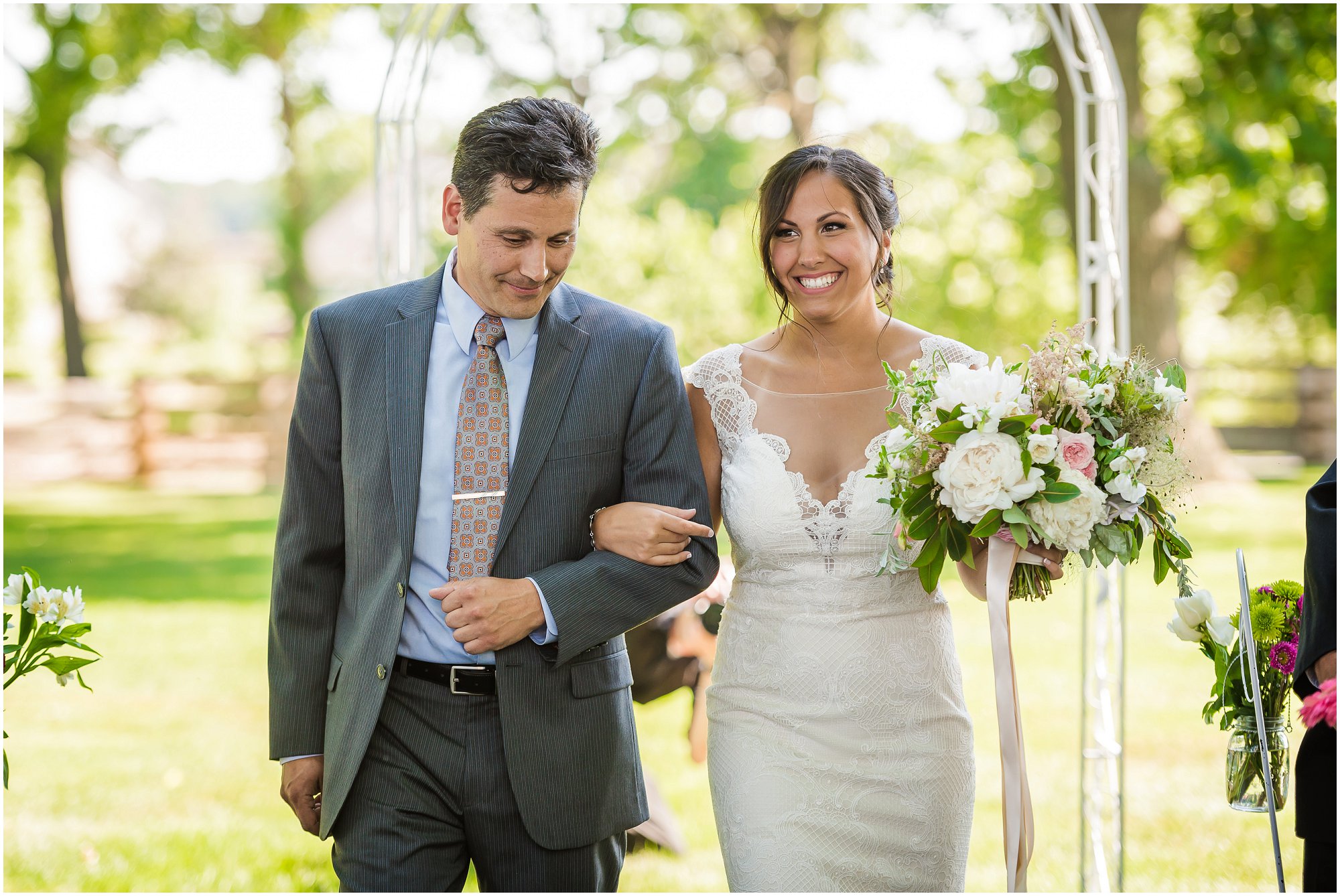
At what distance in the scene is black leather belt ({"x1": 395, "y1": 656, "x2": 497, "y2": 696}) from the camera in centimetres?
264

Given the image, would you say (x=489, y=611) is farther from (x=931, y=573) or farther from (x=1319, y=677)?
(x=1319, y=677)

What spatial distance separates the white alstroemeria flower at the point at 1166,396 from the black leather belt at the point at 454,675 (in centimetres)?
156

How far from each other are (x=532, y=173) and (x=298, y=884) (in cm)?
359

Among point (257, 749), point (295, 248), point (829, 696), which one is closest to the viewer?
point (829, 696)

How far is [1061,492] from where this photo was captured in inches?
101

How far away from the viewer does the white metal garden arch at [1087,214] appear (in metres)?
4.51

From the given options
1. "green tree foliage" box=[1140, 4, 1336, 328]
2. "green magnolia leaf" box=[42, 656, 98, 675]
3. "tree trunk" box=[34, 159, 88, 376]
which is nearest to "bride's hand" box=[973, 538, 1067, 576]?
"green magnolia leaf" box=[42, 656, 98, 675]

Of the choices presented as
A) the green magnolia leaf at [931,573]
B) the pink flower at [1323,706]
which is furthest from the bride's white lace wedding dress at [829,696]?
the pink flower at [1323,706]

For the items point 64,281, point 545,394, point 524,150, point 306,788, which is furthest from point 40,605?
point 64,281

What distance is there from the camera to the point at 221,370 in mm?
26500

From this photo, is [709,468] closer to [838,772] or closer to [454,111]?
[838,772]

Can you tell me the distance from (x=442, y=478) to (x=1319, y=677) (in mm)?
1834

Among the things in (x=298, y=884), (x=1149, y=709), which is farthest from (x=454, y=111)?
(x=298, y=884)

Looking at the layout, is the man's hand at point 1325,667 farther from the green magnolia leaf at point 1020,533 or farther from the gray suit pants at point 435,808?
the gray suit pants at point 435,808
